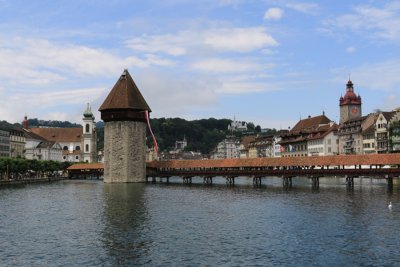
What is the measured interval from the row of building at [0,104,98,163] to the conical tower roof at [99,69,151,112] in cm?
4799

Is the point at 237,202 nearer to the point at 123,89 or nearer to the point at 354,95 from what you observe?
the point at 123,89

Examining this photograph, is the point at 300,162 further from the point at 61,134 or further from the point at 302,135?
the point at 61,134

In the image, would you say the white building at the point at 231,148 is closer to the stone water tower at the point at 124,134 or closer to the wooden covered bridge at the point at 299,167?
the wooden covered bridge at the point at 299,167

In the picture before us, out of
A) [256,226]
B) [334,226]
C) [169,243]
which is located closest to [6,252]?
[169,243]

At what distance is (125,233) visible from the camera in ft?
82.5

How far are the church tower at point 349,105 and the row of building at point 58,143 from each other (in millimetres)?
58623

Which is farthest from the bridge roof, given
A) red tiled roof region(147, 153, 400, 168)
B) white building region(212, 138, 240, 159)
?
white building region(212, 138, 240, 159)

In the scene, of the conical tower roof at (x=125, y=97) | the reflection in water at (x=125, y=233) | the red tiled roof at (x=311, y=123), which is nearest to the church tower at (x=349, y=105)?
the red tiled roof at (x=311, y=123)

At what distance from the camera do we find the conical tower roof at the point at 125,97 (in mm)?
70000

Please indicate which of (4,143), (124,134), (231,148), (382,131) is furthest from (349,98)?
(231,148)

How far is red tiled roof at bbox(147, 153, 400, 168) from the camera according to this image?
55562 mm

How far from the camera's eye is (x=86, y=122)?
128 meters

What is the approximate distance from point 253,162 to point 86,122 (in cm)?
7048

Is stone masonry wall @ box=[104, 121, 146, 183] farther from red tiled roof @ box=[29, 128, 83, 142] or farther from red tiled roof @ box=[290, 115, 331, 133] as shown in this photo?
red tiled roof @ box=[29, 128, 83, 142]
